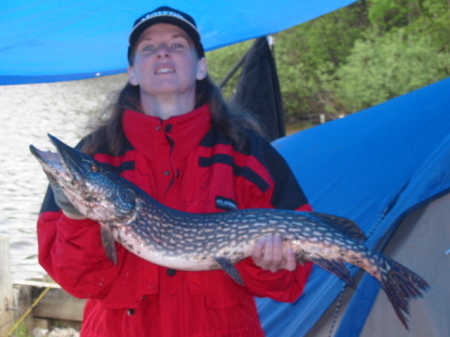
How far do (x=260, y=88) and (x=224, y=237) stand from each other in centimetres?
390

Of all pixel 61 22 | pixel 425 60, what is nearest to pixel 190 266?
pixel 61 22

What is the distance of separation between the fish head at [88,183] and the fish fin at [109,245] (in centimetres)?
5

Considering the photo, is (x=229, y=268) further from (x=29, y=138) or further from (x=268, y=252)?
(x=29, y=138)

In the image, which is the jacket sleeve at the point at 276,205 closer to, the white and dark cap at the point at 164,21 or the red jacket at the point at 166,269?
the red jacket at the point at 166,269

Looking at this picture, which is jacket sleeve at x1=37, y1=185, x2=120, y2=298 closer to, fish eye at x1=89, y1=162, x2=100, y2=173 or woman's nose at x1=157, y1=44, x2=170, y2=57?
fish eye at x1=89, y1=162, x2=100, y2=173

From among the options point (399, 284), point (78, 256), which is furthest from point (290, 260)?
point (78, 256)

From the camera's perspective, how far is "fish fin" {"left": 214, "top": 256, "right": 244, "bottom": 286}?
7.76ft

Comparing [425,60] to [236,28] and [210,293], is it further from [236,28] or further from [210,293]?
[210,293]

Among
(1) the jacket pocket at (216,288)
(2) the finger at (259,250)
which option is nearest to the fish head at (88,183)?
(1) the jacket pocket at (216,288)

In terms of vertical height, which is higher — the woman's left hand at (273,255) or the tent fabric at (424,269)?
the woman's left hand at (273,255)

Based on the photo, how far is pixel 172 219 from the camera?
246 cm

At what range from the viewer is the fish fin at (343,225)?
2533 mm

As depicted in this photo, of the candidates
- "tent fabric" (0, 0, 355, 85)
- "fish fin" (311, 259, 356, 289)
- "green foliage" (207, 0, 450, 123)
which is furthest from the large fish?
"green foliage" (207, 0, 450, 123)

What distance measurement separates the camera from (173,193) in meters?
2.55
